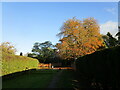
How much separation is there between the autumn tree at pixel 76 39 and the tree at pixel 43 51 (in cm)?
3116

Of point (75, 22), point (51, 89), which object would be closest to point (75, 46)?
point (75, 22)

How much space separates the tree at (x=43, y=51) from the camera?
6144 cm

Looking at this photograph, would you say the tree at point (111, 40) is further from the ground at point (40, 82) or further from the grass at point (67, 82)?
the grass at point (67, 82)

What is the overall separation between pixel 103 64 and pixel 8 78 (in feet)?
36.0

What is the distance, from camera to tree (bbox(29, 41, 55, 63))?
61.4 meters

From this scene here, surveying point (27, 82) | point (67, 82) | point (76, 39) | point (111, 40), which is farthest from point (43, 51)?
point (67, 82)

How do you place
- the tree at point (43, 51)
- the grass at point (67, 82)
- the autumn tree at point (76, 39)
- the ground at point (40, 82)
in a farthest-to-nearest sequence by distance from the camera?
the tree at point (43, 51)
the autumn tree at point (76, 39)
the ground at point (40, 82)
the grass at point (67, 82)

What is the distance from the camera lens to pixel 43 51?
70.3 m

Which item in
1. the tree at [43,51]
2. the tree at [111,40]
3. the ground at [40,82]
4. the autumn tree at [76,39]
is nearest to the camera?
the ground at [40,82]

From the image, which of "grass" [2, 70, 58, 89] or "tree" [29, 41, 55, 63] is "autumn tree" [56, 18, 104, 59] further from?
"tree" [29, 41, 55, 63]

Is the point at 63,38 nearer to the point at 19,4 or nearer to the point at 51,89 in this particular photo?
the point at 19,4

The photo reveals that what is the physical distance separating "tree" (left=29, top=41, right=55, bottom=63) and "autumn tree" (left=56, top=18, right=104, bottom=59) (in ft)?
102

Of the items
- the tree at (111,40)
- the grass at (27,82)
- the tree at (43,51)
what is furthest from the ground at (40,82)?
the tree at (43,51)

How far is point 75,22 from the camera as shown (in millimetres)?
30375
